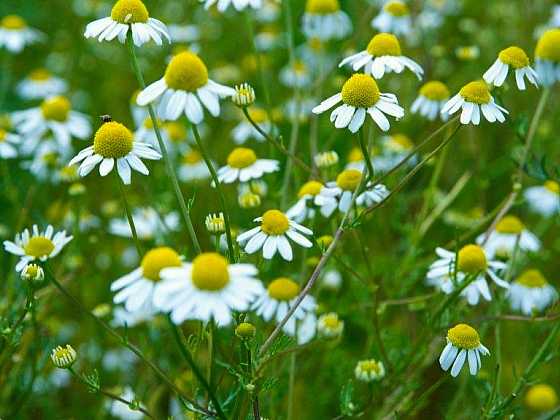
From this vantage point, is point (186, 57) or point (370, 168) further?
point (370, 168)

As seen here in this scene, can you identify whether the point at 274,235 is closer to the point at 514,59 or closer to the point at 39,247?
the point at 39,247

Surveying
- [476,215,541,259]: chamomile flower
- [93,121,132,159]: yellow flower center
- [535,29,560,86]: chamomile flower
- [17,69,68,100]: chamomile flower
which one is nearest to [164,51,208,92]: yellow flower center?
[93,121,132,159]: yellow flower center

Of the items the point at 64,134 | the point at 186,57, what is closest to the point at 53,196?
the point at 64,134

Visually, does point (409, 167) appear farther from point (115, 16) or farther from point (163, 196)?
point (115, 16)

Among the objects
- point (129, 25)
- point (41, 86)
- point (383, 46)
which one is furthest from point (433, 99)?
point (41, 86)

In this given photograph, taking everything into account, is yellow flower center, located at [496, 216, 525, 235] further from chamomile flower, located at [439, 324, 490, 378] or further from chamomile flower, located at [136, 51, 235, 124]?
chamomile flower, located at [136, 51, 235, 124]

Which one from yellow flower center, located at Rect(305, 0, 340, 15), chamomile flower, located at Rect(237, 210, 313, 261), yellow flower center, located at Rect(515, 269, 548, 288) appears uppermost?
yellow flower center, located at Rect(305, 0, 340, 15)
